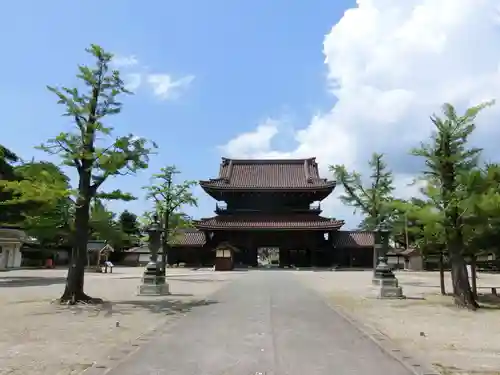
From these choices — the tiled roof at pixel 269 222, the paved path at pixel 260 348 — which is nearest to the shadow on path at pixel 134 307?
the paved path at pixel 260 348

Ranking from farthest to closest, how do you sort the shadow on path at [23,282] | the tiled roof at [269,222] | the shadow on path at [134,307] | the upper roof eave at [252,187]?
the upper roof eave at [252,187]
the tiled roof at [269,222]
the shadow on path at [23,282]
the shadow on path at [134,307]

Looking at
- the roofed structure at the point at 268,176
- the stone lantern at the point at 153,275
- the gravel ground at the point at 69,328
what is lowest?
the gravel ground at the point at 69,328

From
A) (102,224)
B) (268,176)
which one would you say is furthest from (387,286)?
(268,176)

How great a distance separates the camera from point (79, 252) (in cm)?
1547

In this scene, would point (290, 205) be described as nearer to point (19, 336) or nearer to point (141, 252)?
point (141, 252)

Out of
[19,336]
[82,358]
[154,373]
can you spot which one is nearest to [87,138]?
[19,336]

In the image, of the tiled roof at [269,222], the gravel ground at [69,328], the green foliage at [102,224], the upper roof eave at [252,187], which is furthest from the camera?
the upper roof eave at [252,187]

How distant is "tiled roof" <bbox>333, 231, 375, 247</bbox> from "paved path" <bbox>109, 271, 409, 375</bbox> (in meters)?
38.3

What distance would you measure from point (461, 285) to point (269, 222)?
34370 millimetres

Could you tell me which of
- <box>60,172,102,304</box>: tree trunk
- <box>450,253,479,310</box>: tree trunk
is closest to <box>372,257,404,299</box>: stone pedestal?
<box>450,253,479,310</box>: tree trunk

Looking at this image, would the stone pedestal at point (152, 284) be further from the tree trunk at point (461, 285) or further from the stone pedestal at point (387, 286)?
the tree trunk at point (461, 285)

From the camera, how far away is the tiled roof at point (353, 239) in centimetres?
5028

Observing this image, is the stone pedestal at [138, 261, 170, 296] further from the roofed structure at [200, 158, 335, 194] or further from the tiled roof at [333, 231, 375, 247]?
the tiled roof at [333, 231, 375, 247]

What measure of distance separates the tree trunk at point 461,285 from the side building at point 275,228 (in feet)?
106
